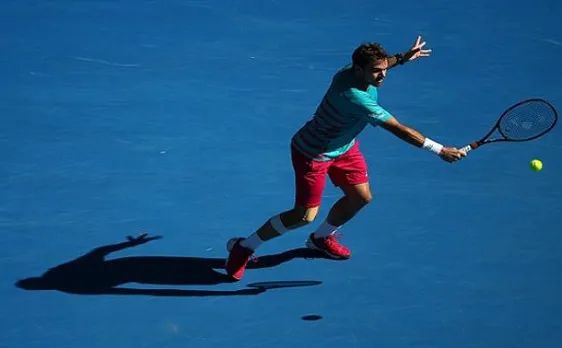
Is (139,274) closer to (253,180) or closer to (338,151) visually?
(253,180)

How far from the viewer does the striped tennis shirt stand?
7156 millimetres

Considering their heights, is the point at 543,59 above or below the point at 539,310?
above

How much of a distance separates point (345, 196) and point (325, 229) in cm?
36

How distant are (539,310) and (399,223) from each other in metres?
1.44

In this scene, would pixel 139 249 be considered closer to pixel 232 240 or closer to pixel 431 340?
pixel 232 240

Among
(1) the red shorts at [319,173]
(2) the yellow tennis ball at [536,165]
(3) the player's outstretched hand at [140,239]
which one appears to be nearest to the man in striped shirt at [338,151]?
(1) the red shorts at [319,173]

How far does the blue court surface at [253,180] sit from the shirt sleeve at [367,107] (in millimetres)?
1562

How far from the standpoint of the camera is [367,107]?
712 cm

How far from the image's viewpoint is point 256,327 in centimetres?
760

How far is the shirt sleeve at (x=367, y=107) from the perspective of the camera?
7.12 m

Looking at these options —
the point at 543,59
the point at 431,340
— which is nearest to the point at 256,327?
the point at 431,340

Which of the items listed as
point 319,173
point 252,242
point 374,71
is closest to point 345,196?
point 319,173

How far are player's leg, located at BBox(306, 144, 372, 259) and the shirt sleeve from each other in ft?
2.16

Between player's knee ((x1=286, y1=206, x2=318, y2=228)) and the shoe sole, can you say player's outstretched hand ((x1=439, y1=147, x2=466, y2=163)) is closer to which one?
player's knee ((x1=286, y1=206, x2=318, y2=228))
